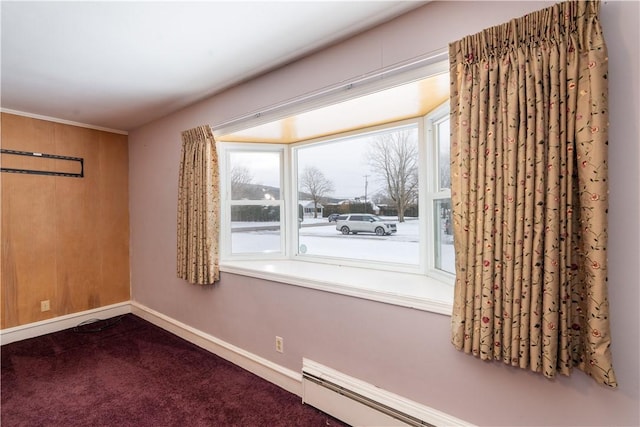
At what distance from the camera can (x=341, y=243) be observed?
8.56 feet

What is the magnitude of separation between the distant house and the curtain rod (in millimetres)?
911

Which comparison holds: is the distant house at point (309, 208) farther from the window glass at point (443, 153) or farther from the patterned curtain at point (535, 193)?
the patterned curtain at point (535, 193)

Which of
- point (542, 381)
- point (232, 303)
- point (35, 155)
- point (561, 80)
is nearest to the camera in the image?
point (561, 80)

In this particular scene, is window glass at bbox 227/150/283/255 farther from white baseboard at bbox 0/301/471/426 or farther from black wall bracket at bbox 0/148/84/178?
black wall bracket at bbox 0/148/84/178

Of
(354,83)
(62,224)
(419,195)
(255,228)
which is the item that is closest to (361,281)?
(419,195)

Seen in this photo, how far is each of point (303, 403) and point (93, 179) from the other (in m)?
3.34

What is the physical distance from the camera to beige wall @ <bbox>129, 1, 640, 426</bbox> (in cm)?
109

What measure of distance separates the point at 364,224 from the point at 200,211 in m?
1.40

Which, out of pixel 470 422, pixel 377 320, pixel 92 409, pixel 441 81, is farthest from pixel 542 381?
pixel 92 409

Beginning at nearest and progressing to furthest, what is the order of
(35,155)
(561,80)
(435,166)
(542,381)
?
(561,80) → (542,381) → (435,166) → (35,155)

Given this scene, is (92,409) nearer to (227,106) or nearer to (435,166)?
(227,106)

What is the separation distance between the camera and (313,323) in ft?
6.50

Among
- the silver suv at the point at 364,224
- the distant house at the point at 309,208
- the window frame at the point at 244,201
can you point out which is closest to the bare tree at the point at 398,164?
the silver suv at the point at 364,224

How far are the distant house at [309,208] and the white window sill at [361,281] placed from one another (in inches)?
18.0
